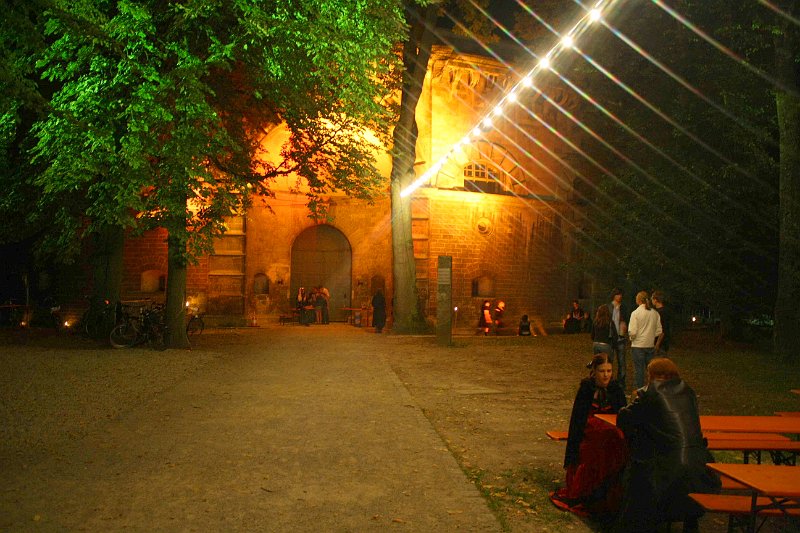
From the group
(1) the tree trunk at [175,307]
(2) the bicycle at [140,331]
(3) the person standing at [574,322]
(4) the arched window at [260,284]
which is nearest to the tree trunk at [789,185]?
(3) the person standing at [574,322]

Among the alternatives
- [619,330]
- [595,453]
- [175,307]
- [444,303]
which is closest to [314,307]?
[444,303]

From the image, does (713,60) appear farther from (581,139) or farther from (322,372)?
(322,372)

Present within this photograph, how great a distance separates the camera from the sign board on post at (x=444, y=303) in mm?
18594

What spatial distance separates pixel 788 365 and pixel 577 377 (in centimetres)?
578

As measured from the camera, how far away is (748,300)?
1945 cm

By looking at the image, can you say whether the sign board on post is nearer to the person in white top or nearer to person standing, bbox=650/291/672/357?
person standing, bbox=650/291/672/357

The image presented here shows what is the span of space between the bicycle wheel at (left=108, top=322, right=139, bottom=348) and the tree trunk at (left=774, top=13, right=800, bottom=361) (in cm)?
1526

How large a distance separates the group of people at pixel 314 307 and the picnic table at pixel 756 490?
22.1 metres

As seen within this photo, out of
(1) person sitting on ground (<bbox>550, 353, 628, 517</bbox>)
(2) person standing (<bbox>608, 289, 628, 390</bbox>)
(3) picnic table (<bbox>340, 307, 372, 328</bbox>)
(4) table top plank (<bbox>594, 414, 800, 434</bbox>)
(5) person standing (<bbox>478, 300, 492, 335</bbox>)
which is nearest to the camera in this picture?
(1) person sitting on ground (<bbox>550, 353, 628, 517</bbox>)

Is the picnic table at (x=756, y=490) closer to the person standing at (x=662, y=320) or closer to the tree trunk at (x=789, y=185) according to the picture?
the person standing at (x=662, y=320)

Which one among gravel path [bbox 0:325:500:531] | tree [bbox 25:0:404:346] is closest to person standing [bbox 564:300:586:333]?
tree [bbox 25:0:404:346]

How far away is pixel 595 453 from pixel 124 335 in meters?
13.6

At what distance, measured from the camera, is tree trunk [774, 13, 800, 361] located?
51.5ft

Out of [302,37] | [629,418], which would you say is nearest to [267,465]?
[629,418]
